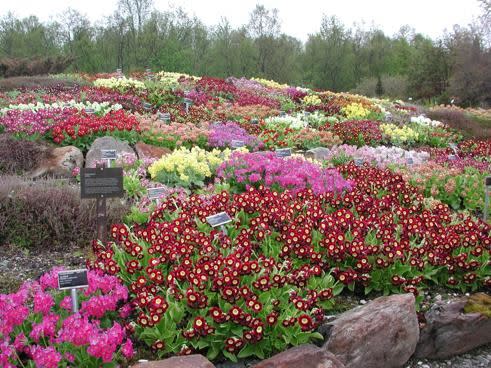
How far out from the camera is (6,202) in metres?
5.66

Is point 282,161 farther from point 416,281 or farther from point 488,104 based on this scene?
point 488,104

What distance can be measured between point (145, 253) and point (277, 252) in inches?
45.5

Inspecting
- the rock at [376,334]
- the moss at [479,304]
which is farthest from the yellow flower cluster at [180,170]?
the moss at [479,304]

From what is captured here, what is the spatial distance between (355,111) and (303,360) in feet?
49.8

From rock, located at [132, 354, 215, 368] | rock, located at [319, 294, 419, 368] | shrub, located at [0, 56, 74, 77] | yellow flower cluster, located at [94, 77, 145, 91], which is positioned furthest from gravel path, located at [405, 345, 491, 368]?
shrub, located at [0, 56, 74, 77]

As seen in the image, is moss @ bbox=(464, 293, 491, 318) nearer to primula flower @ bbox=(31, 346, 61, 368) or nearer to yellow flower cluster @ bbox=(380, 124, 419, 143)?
primula flower @ bbox=(31, 346, 61, 368)

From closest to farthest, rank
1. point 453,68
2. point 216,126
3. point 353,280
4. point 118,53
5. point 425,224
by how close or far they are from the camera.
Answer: point 353,280, point 425,224, point 216,126, point 453,68, point 118,53

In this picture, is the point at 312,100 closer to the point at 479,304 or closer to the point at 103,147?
the point at 103,147

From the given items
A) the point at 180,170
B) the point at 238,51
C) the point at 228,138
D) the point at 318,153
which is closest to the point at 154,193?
the point at 180,170

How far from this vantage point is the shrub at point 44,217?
5.55 m

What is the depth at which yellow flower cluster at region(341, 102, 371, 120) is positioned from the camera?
1731cm

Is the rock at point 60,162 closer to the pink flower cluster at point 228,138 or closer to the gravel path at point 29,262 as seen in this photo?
the pink flower cluster at point 228,138

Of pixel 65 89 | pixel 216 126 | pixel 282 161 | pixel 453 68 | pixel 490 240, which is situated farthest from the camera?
pixel 453 68

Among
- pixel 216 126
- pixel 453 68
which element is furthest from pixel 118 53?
pixel 216 126
